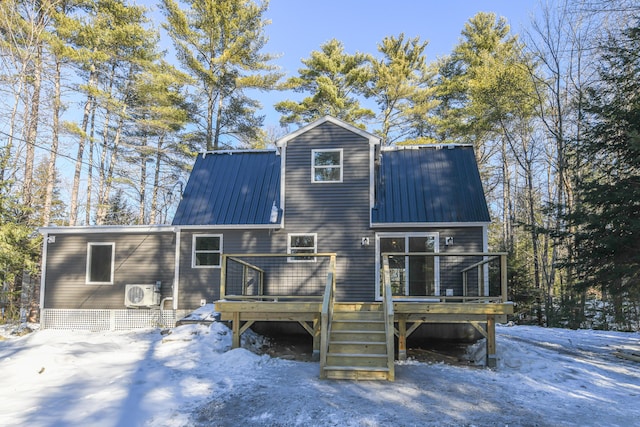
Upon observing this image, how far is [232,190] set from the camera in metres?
11.9

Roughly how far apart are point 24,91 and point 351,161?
12669mm

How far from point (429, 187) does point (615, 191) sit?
13.4 feet

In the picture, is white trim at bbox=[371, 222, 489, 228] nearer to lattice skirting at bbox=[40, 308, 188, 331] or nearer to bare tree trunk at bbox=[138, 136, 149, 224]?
lattice skirting at bbox=[40, 308, 188, 331]

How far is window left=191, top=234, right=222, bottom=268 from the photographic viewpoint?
11.3 meters

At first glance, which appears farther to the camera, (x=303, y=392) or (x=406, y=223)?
(x=406, y=223)

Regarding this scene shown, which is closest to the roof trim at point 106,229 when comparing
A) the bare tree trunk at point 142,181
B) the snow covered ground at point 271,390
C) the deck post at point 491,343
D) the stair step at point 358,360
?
the snow covered ground at point 271,390

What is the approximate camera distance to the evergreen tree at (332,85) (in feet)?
69.8

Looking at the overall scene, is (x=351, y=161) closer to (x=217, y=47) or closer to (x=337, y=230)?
(x=337, y=230)

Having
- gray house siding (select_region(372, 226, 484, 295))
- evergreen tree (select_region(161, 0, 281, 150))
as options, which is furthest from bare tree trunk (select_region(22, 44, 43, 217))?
gray house siding (select_region(372, 226, 484, 295))

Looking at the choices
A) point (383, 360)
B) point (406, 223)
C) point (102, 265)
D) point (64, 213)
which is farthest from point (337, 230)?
point (64, 213)

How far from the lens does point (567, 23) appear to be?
49.0ft

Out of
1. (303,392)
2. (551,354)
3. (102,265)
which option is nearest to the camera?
(303,392)

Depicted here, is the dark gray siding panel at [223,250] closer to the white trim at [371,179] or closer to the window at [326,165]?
the window at [326,165]

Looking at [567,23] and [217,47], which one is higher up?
[217,47]
